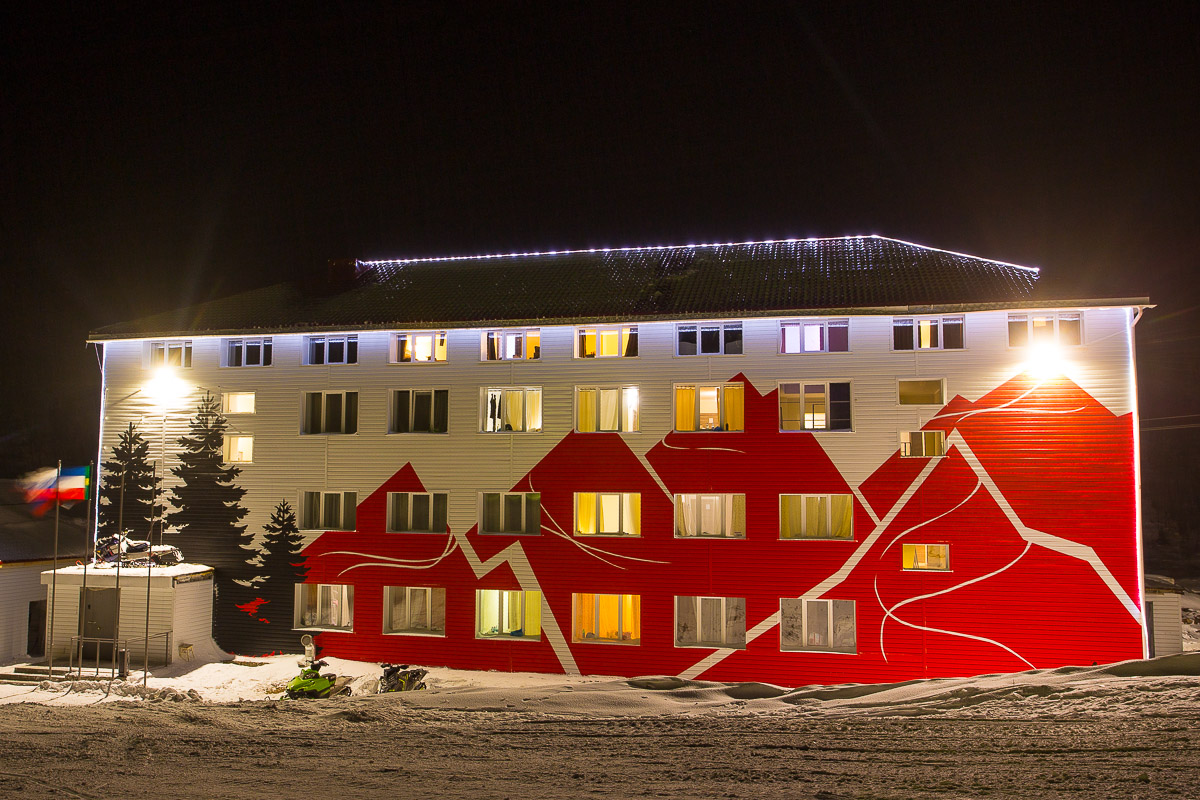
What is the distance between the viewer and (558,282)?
2366 centimetres

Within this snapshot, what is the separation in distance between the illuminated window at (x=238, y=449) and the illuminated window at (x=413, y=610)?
5.86m

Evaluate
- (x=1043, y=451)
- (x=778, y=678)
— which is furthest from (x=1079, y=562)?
(x=778, y=678)

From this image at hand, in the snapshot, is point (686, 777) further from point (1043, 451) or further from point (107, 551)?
point (107, 551)

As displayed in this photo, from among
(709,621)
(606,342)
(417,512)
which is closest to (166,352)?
(417,512)

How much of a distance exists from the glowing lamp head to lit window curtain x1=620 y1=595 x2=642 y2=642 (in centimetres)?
1430

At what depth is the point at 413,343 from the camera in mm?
22312

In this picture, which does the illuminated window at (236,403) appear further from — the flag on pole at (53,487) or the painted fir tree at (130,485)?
the flag on pole at (53,487)

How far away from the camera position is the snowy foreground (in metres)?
10.3

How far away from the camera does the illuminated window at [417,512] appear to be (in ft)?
71.5

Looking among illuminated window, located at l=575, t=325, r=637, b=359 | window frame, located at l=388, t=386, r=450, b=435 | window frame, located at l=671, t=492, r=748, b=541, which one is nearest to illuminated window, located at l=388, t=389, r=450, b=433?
window frame, located at l=388, t=386, r=450, b=435

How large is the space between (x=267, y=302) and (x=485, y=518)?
989cm

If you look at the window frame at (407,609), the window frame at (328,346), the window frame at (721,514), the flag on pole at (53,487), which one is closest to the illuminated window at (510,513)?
the window frame at (407,609)

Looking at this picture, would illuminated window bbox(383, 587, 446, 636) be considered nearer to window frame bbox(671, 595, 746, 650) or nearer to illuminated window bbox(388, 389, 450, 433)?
illuminated window bbox(388, 389, 450, 433)

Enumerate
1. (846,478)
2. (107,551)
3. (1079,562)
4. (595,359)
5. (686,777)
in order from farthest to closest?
1. (107,551)
2. (595,359)
3. (846,478)
4. (1079,562)
5. (686,777)
